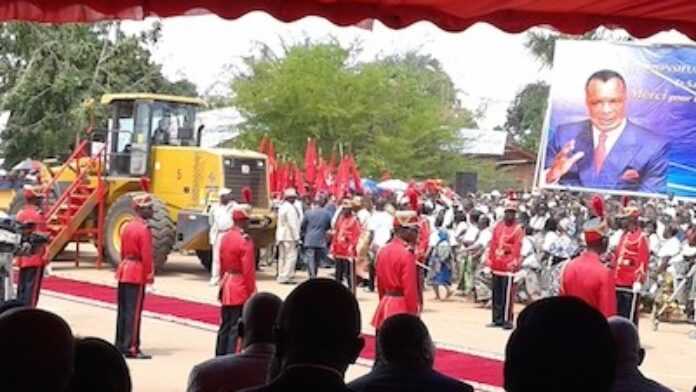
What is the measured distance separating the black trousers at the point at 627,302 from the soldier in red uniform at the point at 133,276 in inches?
193

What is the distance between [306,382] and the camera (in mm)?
2436

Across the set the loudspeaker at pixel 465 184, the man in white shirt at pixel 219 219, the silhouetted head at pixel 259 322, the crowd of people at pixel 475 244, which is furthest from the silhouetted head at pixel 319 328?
the loudspeaker at pixel 465 184

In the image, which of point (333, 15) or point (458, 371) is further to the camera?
point (458, 371)

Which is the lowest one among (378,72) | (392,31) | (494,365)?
(494,365)

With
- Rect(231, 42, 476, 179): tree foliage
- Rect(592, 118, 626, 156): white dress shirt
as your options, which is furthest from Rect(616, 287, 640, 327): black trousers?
Rect(231, 42, 476, 179): tree foliage

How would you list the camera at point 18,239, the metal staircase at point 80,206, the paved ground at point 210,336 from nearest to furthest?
the paved ground at point 210,336 < the camera at point 18,239 < the metal staircase at point 80,206

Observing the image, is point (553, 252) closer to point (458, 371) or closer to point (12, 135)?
point (458, 371)

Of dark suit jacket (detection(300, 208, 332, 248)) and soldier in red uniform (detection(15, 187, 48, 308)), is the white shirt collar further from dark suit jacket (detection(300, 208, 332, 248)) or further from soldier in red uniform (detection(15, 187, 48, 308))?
soldier in red uniform (detection(15, 187, 48, 308))

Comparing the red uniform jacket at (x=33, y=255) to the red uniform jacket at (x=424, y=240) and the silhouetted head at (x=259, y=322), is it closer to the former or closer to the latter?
the red uniform jacket at (x=424, y=240)

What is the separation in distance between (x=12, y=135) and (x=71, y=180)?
10.8 metres

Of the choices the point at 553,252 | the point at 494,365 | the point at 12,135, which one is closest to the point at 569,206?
the point at 553,252

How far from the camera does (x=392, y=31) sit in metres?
5.26

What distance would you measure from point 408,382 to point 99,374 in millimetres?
1609

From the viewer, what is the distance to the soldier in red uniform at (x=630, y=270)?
1201 centimetres
